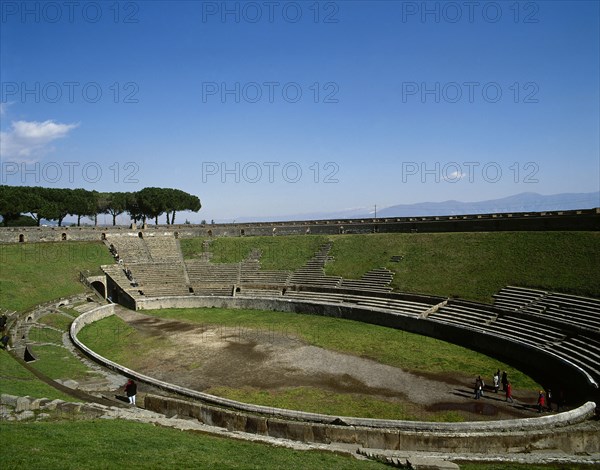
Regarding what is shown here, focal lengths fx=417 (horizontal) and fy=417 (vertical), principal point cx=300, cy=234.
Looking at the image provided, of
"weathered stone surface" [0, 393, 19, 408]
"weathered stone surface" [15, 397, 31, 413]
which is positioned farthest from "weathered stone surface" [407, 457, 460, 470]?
"weathered stone surface" [0, 393, 19, 408]

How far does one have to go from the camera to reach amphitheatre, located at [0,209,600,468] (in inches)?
621

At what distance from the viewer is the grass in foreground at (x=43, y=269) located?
3500 centimetres

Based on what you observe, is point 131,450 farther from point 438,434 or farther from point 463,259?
point 463,259

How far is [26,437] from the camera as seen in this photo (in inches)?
438

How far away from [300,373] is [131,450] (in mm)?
13306

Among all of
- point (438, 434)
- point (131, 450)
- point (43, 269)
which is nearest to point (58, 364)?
point (131, 450)

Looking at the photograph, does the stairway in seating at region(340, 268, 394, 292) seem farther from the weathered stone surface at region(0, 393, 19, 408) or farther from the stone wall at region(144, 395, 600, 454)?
the weathered stone surface at region(0, 393, 19, 408)

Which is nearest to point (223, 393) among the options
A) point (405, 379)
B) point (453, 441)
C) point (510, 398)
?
point (405, 379)

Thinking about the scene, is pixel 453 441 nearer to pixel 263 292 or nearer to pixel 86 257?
pixel 263 292

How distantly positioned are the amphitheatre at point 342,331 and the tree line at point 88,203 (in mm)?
12743

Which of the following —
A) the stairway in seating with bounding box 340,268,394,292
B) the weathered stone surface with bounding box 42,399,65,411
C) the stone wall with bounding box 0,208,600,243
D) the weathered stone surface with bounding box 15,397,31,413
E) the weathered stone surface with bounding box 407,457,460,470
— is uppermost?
the stone wall with bounding box 0,208,600,243

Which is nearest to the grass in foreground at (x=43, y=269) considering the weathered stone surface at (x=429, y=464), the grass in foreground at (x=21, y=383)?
the grass in foreground at (x=21, y=383)

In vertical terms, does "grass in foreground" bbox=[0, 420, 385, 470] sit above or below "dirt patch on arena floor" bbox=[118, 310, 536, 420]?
above

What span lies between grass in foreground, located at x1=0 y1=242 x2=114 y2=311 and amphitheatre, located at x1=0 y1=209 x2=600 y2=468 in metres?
0.30
